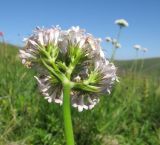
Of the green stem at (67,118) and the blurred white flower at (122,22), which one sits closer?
the green stem at (67,118)

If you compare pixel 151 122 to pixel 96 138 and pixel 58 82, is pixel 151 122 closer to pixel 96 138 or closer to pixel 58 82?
pixel 96 138

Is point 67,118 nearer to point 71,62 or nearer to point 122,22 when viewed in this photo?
point 71,62

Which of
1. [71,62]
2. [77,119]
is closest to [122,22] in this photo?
[77,119]

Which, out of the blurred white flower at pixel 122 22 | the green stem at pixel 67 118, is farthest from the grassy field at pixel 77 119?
the green stem at pixel 67 118

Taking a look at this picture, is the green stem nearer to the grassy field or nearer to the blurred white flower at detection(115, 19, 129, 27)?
the grassy field

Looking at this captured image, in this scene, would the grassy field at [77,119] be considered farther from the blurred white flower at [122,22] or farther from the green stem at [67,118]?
the green stem at [67,118]
